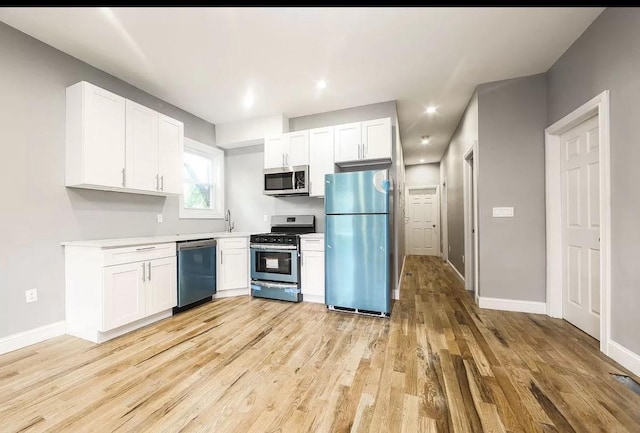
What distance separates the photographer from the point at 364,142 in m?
3.53

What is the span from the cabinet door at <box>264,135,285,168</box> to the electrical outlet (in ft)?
9.26

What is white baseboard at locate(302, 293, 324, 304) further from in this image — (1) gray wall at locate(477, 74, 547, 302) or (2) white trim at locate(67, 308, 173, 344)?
(1) gray wall at locate(477, 74, 547, 302)

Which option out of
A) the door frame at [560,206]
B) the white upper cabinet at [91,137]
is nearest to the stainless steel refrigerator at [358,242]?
the door frame at [560,206]

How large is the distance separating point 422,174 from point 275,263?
20.1 ft

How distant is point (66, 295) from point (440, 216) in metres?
7.79

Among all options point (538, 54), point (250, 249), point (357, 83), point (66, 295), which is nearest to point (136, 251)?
point (66, 295)

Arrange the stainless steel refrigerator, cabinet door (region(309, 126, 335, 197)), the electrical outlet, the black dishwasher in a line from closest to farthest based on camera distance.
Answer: the electrical outlet
the stainless steel refrigerator
the black dishwasher
cabinet door (region(309, 126, 335, 197))

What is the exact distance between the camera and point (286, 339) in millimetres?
2479

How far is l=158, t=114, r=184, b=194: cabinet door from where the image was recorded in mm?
3266

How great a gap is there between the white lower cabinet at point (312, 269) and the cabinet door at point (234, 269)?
0.90 m

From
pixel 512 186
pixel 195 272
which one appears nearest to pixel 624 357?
pixel 512 186

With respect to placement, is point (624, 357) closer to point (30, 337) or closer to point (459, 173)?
point (459, 173)

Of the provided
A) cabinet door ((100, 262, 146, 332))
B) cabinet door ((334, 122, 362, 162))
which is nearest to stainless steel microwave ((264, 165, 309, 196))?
cabinet door ((334, 122, 362, 162))

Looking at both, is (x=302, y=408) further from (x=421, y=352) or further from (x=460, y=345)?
(x=460, y=345)
